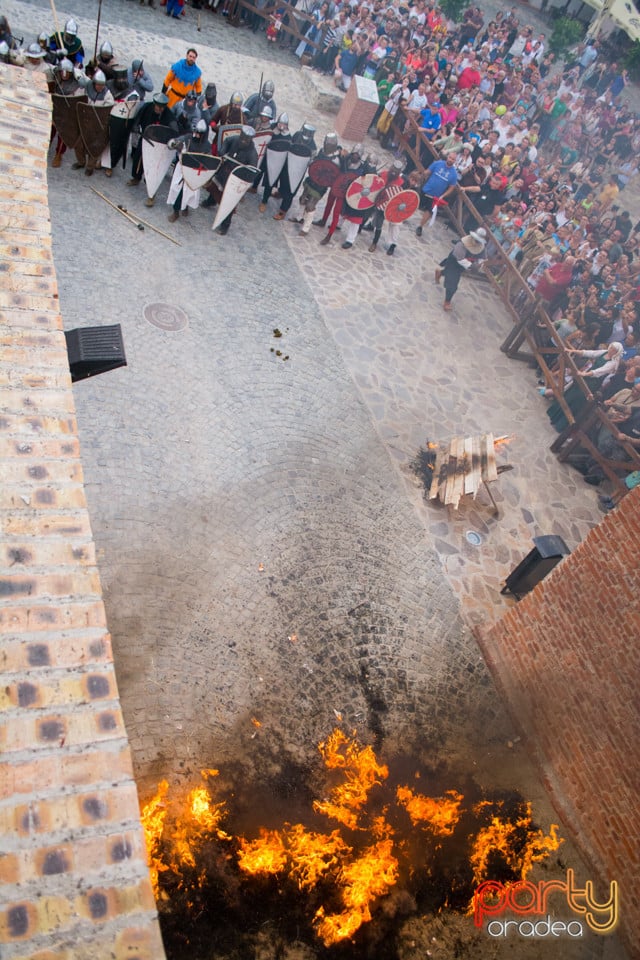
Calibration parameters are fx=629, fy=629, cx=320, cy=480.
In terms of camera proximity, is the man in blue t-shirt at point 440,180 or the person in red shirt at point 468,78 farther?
the person in red shirt at point 468,78

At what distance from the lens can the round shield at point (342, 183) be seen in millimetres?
11742

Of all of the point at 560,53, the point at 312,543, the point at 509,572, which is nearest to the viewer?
the point at 312,543

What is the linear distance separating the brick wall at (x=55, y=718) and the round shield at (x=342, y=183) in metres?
9.79

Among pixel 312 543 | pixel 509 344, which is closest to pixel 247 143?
pixel 509 344

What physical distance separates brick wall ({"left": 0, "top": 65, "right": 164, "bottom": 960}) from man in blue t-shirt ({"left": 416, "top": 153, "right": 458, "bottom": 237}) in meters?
13.2

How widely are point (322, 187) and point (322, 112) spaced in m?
6.59

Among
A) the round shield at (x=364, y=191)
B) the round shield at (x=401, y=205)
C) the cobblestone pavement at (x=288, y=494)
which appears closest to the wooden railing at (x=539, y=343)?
the cobblestone pavement at (x=288, y=494)

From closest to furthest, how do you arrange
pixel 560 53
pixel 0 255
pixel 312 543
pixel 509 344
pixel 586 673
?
pixel 0 255 < pixel 586 673 < pixel 312 543 < pixel 509 344 < pixel 560 53

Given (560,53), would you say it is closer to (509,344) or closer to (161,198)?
(509,344)

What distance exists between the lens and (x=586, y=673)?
21.3 ft

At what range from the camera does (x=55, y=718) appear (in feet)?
7.82

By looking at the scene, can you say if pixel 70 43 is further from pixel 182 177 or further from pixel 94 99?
pixel 182 177

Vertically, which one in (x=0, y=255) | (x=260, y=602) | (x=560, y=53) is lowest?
(x=260, y=602)

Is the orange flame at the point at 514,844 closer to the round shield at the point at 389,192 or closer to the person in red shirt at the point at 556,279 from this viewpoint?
the person in red shirt at the point at 556,279
